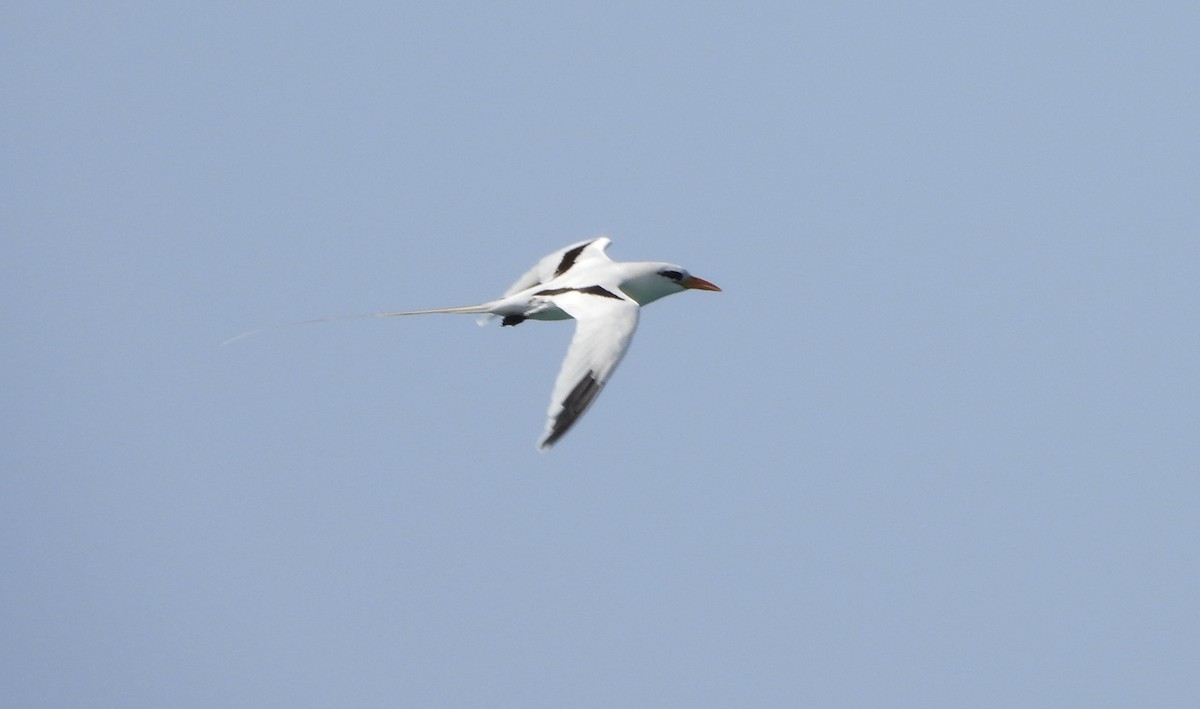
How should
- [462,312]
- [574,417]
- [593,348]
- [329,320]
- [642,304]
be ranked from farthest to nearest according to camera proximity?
1. [642,304]
2. [462,312]
3. [329,320]
4. [593,348]
5. [574,417]

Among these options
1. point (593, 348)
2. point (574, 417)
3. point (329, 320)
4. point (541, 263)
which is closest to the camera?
point (574, 417)

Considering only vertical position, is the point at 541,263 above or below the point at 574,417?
above

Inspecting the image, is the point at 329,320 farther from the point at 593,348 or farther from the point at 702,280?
the point at 702,280

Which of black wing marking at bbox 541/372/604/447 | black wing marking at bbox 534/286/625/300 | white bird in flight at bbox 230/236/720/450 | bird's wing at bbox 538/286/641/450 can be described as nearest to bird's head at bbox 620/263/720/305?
white bird in flight at bbox 230/236/720/450

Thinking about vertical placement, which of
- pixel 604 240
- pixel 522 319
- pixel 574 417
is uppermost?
pixel 604 240

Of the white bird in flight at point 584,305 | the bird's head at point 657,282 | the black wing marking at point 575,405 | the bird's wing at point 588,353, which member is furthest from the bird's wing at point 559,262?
the black wing marking at point 575,405

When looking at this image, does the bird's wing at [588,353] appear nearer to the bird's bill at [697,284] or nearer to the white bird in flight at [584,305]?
the white bird in flight at [584,305]

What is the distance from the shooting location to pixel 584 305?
24.9 meters

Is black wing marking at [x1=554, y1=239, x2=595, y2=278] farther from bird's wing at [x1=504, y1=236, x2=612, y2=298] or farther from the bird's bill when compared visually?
the bird's bill

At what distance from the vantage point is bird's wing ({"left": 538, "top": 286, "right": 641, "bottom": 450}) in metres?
20.6

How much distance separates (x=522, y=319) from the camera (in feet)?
89.1

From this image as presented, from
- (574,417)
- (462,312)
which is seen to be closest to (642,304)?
(462,312)

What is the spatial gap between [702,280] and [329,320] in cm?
816

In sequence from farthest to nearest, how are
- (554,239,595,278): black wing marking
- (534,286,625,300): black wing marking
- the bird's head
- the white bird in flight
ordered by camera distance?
(554,239,595,278): black wing marking
the bird's head
(534,286,625,300): black wing marking
the white bird in flight
